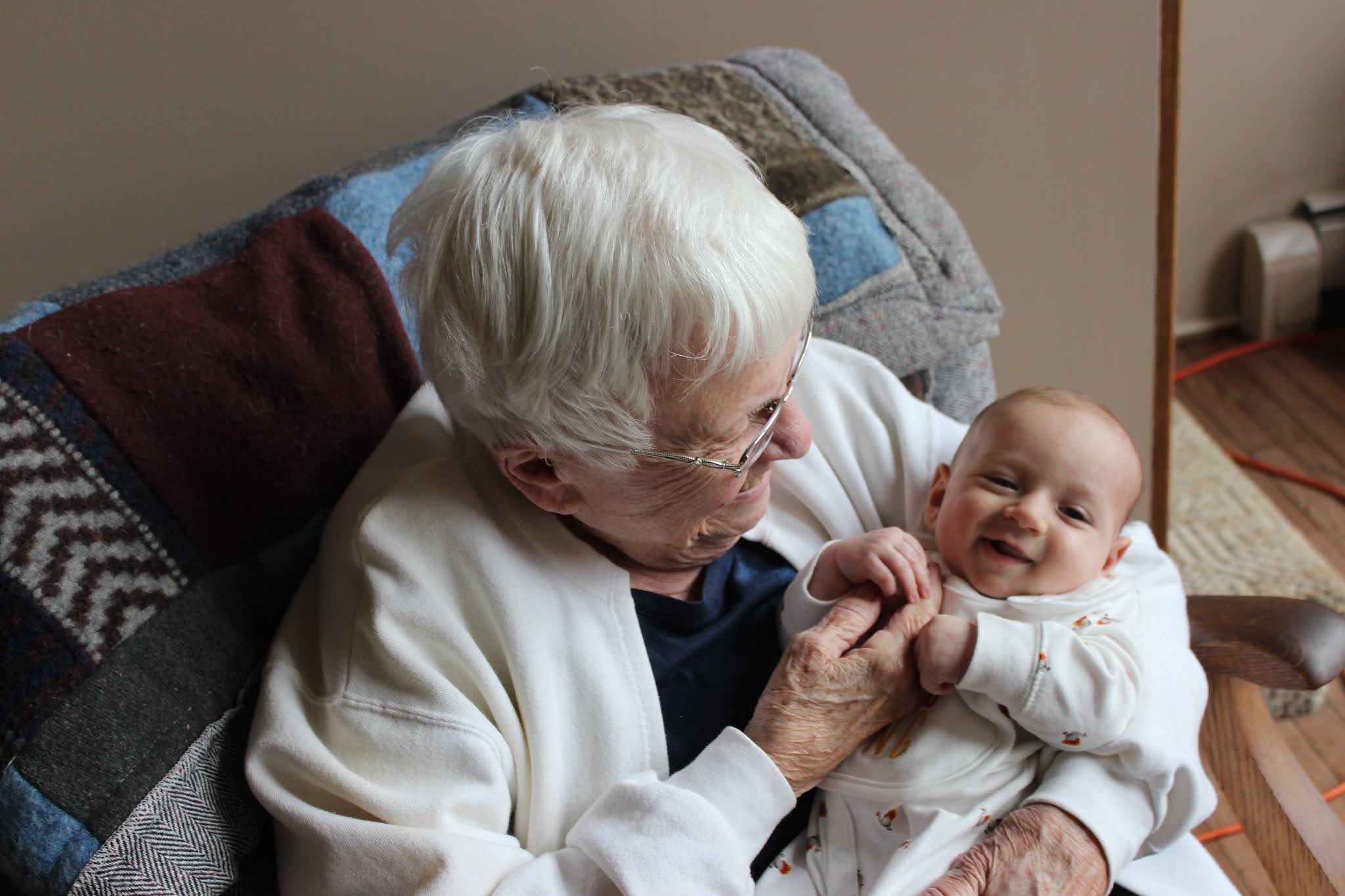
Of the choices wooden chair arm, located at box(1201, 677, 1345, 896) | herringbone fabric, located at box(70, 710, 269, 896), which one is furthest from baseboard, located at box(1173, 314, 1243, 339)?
herringbone fabric, located at box(70, 710, 269, 896)

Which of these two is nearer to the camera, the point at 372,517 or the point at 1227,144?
the point at 372,517

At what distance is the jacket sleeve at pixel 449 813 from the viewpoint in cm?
106

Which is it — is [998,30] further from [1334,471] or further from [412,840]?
[412,840]

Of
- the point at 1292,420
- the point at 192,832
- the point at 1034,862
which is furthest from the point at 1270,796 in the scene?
the point at 1292,420

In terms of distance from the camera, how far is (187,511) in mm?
1139

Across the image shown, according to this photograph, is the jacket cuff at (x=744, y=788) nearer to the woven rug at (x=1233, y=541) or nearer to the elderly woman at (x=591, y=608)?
the elderly woman at (x=591, y=608)

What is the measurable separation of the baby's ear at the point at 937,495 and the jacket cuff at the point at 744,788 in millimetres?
385

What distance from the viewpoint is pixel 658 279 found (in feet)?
3.37

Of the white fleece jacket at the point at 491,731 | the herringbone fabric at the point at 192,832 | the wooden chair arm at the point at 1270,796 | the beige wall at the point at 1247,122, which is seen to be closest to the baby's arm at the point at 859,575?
the white fleece jacket at the point at 491,731

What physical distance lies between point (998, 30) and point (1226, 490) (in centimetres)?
139

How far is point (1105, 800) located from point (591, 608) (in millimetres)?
592

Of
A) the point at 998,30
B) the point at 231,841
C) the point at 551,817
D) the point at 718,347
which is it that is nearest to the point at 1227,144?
the point at 998,30

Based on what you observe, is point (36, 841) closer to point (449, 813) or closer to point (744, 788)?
point (449, 813)

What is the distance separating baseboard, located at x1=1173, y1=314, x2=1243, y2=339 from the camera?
332 centimetres
